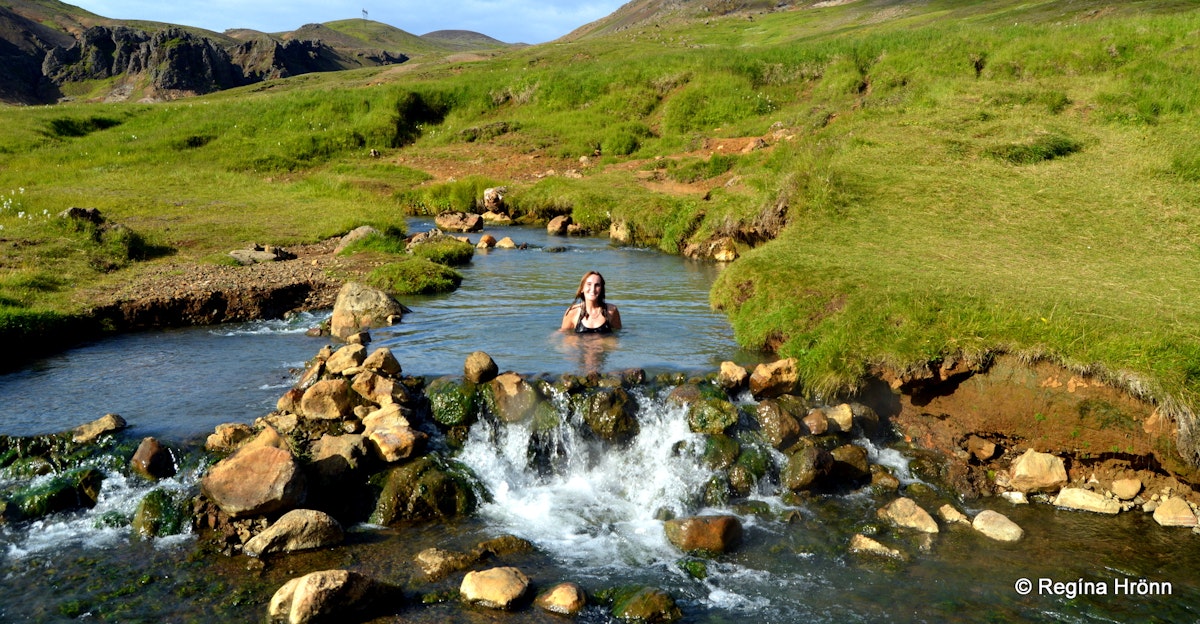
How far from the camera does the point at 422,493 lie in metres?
8.75

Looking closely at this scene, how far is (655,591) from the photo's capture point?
708 cm

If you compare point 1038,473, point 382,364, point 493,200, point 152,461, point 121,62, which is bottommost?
point 1038,473

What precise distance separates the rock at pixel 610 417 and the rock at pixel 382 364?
268cm

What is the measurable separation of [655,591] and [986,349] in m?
5.60

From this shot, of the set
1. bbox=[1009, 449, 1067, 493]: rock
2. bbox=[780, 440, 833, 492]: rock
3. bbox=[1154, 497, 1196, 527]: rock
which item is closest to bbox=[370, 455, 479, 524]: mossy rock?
bbox=[780, 440, 833, 492]: rock

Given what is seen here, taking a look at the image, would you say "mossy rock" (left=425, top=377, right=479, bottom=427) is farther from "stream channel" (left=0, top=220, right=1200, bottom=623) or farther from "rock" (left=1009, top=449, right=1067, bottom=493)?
"rock" (left=1009, top=449, right=1067, bottom=493)

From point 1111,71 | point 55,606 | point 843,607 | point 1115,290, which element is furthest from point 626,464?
point 1111,71

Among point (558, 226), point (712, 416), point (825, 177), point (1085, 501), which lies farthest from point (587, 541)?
point (558, 226)

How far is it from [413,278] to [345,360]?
277 inches

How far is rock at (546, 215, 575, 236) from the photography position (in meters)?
27.0

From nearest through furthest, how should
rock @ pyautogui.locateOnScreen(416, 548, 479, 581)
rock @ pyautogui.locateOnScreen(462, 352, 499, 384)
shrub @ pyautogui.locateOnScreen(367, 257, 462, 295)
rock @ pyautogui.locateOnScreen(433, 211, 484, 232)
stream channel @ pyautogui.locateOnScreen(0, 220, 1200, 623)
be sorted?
stream channel @ pyautogui.locateOnScreen(0, 220, 1200, 623)
rock @ pyautogui.locateOnScreen(416, 548, 479, 581)
rock @ pyautogui.locateOnScreen(462, 352, 499, 384)
shrub @ pyautogui.locateOnScreen(367, 257, 462, 295)
rock @ pyautogui.locateOnScreen(433, 211, 484, 232)

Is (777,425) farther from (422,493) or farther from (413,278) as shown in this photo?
(413,278)

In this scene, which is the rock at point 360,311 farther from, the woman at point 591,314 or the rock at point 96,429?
the rock at point 96,429

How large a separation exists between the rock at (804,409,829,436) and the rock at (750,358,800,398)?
636mm
